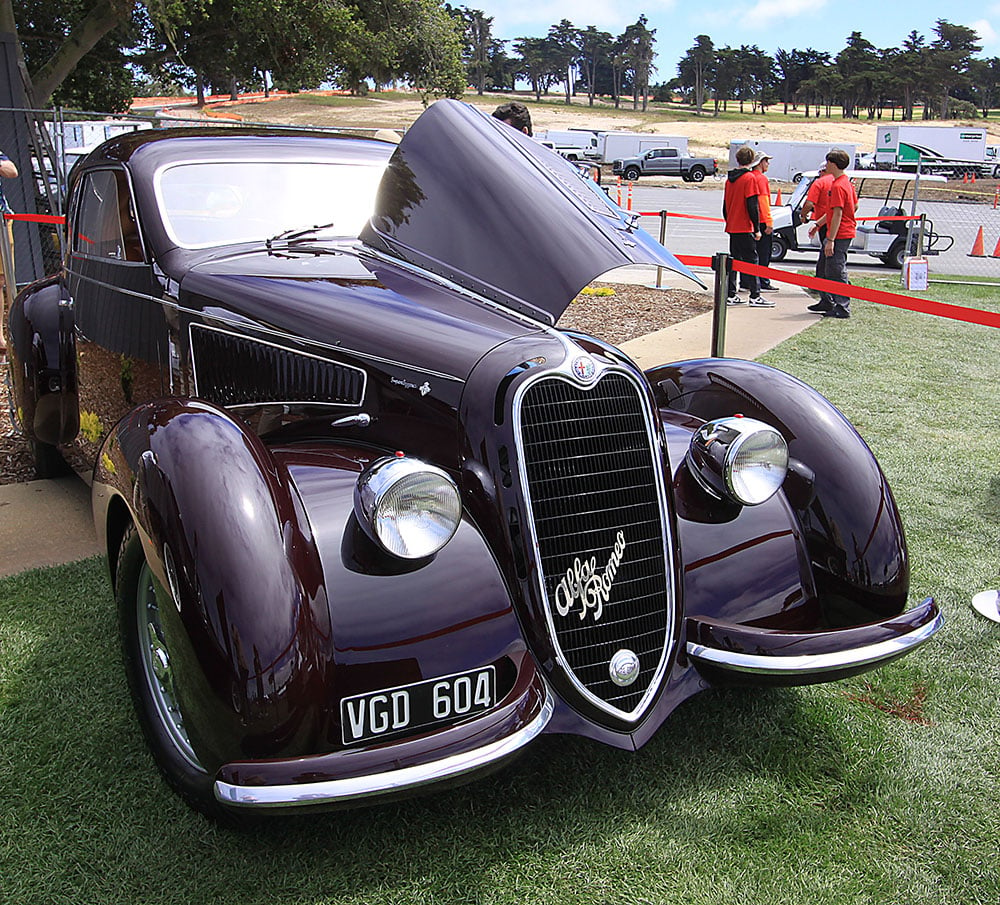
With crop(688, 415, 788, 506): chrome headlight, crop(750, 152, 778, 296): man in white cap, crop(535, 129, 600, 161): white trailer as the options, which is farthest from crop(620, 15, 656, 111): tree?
crop(688, 415, 788, 506): chrome headlight

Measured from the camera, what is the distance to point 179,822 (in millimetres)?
2498

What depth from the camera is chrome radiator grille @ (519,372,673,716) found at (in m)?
2.46

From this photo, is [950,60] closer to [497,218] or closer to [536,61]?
[536,61]

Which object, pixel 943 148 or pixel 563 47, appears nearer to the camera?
pixel 943 148

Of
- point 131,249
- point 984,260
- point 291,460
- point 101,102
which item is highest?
point 101,102

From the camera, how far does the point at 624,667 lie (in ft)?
8.17

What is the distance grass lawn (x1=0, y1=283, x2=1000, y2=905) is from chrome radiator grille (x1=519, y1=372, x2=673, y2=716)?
Answer: 0.33 meters

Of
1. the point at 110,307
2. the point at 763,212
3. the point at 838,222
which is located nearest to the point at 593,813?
the point at 110,307

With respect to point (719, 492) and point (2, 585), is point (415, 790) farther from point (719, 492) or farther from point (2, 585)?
point (2, 585)

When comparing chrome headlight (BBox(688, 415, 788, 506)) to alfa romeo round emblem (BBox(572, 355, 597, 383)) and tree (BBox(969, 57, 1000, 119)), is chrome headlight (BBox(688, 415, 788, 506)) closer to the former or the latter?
alfa romeo round emblem (BBox(572, 355, 597, 383))

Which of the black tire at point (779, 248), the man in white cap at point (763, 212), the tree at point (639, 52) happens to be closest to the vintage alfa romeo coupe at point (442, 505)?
the man in white cap at point (763, 212)

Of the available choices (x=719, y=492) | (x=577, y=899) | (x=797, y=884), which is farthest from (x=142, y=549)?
(x=797, y=884)

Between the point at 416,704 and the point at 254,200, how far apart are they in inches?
94.4

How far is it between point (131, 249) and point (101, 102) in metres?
26.5
